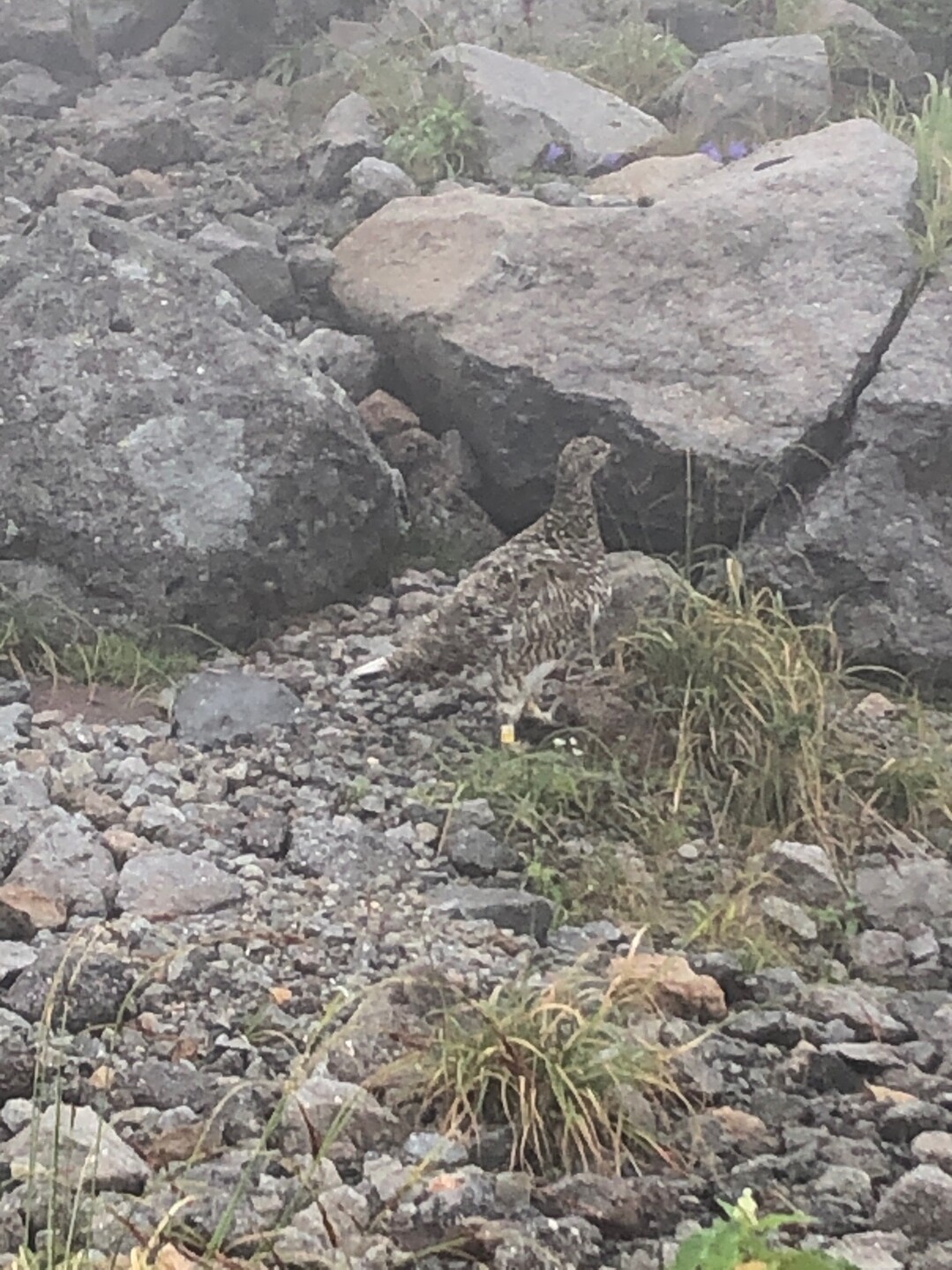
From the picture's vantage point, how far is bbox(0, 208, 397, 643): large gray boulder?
507 cm

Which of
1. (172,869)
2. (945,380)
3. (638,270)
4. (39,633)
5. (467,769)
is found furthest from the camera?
(638,270)

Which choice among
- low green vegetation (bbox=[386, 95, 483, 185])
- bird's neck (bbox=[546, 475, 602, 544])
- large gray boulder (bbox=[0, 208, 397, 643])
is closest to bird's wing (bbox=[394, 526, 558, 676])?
bird's neck (bbox=[546, 475, 602, 544])

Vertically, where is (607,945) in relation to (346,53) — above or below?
below

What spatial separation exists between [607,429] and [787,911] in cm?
212

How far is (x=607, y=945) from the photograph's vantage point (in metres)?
3.92

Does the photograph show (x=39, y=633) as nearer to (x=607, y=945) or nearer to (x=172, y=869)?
(x=172, y=869)

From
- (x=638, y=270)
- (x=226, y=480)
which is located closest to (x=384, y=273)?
(x=638, y=270)

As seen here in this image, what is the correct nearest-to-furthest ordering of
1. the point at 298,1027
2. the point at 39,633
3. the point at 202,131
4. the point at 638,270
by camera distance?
the point at 298,1027
the point at 39,633
the point at 638,270
the point at 202,131

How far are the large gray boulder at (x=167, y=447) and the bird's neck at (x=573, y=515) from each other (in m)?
0.80

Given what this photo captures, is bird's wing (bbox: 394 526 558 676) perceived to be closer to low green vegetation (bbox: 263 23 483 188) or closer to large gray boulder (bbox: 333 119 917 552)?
large gray boulder (bbox: 333 119 917 552)

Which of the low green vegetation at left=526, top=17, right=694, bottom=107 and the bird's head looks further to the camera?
the low green vegetation at left=526, top=17, right=694, bottom=107

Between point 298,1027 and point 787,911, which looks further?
point 787,911

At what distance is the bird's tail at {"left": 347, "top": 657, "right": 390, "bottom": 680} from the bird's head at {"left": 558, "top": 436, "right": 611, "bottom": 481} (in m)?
0.81

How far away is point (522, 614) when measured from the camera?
4668mm
